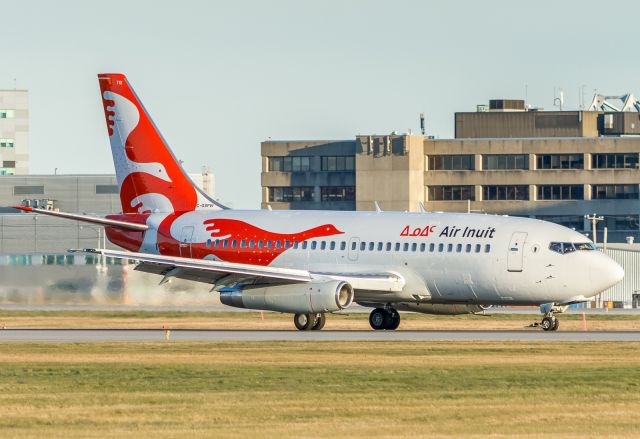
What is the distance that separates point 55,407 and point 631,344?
2348 centimetres

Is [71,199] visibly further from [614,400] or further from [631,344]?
[614,400]

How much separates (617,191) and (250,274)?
109307 millimetres

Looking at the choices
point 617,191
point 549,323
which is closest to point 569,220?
point 617,191

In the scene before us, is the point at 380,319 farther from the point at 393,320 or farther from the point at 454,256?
the point at 454,256

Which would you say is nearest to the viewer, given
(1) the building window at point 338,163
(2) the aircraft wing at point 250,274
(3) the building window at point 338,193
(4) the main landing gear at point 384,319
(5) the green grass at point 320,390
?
(5) the green grass at point 320,390

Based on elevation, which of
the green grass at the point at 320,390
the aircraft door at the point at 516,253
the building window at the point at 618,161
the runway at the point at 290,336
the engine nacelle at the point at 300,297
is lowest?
the runway at the point at 290,336

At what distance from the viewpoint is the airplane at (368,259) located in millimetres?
56875

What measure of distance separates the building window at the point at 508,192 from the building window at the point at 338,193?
14275mm

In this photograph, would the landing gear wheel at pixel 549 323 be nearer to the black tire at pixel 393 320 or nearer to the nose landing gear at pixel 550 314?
the nose landing gear at pixel 550 314

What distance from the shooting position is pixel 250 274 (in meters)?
58.2

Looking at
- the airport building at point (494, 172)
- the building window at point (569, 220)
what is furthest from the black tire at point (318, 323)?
the building window at point (569, 220)

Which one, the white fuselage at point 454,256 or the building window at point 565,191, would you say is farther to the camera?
the building window at point 565,191

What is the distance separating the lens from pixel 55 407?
103ft

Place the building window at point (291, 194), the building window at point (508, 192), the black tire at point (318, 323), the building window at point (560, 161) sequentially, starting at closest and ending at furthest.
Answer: the black tire at point (318, 323), the building window at point (560, 161), the building window at point (508, 192), the building window at point (291, 194)
